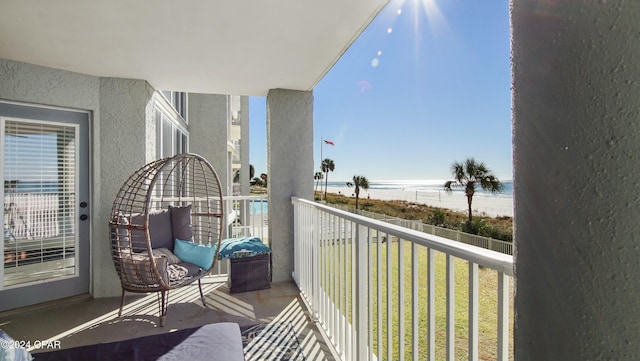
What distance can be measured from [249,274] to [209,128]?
5.27m

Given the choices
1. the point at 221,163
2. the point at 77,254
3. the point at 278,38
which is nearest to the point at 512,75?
the point at 278,38

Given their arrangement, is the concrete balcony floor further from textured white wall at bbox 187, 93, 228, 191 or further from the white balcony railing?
textured white wall at bbox 187, 93, 228, 191

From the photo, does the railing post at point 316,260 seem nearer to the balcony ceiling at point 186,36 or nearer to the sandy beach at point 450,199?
the balcony ceiling at point 186,36

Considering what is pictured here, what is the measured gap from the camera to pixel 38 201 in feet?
11.1

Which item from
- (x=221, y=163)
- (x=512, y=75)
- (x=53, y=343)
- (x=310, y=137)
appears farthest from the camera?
(x=221, y=163)

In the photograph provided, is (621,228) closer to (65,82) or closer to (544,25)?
(544,25)

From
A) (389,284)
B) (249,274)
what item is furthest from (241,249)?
(389,284)

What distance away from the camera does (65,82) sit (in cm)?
341

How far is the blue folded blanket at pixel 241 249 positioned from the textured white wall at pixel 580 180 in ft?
11.3

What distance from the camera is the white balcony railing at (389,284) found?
0.96 m

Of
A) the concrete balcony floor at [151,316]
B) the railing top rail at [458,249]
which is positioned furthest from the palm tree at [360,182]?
the railing top rail at [458,249]

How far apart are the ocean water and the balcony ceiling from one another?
1.95 meters

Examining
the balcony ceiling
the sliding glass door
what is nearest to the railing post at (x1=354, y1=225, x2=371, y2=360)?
the balcony ceiling

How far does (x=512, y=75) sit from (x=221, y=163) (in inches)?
317
